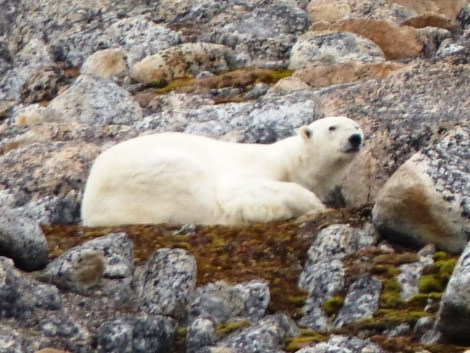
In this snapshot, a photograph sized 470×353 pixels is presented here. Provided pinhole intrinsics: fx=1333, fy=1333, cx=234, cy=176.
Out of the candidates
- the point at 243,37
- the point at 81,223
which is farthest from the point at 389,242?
the point at 243,37

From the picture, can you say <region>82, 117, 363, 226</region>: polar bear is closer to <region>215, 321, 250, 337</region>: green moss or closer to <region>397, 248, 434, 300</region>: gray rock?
<region>397, 248, 434, 300</region>: gray rock

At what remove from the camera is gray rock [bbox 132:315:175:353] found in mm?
11797

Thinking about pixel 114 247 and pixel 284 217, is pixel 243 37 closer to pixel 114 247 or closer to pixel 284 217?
pixel 284 217

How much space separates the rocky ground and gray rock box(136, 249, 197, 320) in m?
0.02

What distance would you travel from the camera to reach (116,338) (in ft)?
38.8

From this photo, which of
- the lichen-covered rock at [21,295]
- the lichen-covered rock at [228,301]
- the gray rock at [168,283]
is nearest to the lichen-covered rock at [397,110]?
the lichen-covered rock at [228,301]

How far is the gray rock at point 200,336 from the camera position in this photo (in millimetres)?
11875

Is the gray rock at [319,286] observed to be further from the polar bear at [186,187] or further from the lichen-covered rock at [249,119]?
the lichen-covered rock at [249,119]

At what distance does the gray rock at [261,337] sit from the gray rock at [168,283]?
1326 mm

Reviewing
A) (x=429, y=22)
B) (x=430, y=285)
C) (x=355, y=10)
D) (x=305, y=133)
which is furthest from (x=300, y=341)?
(x=355, y=10)

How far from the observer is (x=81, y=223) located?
18.5 metres

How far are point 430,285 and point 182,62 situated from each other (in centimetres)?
1967

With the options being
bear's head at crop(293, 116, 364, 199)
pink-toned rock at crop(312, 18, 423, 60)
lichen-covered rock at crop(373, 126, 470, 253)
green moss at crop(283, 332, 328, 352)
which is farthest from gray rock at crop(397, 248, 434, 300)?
pink-toned rock at crop(312, 18, 423, 60)

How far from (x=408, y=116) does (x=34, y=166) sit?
5.85 m
